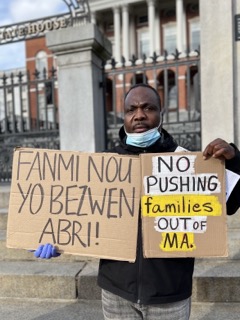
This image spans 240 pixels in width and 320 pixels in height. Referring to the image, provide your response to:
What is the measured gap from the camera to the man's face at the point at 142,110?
1724 mm

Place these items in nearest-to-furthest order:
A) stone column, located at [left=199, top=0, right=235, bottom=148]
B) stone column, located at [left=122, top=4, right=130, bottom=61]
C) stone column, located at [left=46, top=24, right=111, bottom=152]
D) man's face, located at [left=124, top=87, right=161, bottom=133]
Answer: man's face, located at [left=124, top=87, right=161, bottom=133] < stone column, located at [left=199, top=0, right=235, bottom=148] < stone column, located at [left=46, top=24, right=111, bottom=152] < stone column, located at [left=122, top=4, right=130, bottom=61]

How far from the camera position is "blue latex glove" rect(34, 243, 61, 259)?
1.81m

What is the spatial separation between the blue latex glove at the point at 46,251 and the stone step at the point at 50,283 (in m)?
1.66

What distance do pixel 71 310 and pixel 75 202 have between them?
178 centimetres

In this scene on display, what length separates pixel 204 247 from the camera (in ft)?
5.73

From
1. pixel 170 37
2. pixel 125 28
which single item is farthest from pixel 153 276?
pixel 125 28

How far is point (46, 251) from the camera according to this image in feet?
5.96

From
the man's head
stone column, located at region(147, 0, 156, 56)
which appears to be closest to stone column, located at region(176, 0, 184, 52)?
stone column, located at region(147, 0, 156, 56)

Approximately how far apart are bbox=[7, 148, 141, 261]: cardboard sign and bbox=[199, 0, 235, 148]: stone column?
3.40 metres

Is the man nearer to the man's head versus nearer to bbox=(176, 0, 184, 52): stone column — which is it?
the man's head

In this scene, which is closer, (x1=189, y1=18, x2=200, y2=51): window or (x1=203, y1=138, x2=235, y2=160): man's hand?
(x1=203, y1=138, x2=235, y2=160): man's hand

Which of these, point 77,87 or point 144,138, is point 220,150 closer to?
point 144,138

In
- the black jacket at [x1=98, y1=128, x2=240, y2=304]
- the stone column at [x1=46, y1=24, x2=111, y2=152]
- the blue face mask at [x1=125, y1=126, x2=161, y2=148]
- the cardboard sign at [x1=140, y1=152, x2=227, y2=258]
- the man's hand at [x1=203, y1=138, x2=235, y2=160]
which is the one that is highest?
the stone column at [x1=46, y1=24, x2=111, y2=152]

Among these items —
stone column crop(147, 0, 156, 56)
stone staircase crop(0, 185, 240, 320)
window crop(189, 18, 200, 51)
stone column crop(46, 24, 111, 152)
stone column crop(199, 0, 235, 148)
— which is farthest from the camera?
stone column crop(147, 0, 156, 56)
